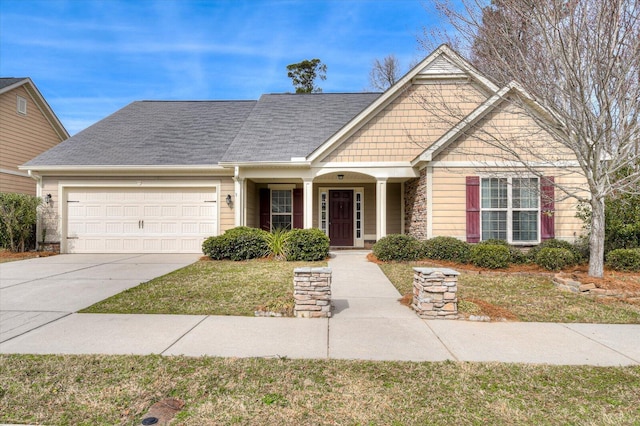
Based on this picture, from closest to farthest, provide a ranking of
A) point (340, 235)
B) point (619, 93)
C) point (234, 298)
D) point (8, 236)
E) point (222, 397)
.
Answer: point (222, 397)
point (234, 298)
point (619, 93)
point (8, 236)
point (340, 235)

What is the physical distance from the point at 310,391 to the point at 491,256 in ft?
22.9

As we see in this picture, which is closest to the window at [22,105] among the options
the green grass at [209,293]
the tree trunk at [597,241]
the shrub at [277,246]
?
the green grass at [209,293]

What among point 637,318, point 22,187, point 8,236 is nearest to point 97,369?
point 637,318

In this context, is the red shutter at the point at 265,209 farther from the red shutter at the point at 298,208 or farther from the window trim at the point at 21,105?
the window trim at the point at 21,105

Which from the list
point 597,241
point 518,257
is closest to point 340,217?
point 518,257

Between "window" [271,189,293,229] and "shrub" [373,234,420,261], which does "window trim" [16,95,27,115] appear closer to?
"window" [271,189,293,229]

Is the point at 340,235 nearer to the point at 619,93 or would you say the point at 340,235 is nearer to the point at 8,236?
the point at 619,93

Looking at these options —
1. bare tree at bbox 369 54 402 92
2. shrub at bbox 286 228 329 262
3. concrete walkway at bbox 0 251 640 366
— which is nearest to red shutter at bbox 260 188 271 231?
shrub at bbox 286 228 329 262

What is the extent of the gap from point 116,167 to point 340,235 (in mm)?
7918

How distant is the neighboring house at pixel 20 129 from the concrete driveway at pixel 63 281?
20.3 ft

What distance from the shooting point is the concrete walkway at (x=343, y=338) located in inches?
140

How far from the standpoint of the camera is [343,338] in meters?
4.01

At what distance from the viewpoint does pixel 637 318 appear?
4.91 meters

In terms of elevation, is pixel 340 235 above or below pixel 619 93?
below
